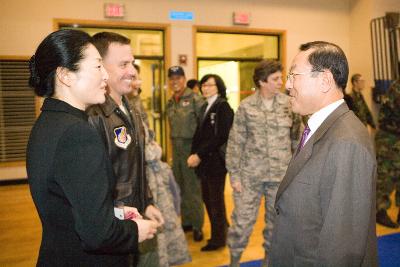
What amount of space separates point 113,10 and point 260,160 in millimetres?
4759

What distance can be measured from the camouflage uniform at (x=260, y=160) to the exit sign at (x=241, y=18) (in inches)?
186

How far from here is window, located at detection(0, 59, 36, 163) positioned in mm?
6434

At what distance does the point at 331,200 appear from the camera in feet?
4.27

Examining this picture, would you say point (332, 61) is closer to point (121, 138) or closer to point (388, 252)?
point (121, 138)

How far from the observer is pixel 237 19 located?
7195mm

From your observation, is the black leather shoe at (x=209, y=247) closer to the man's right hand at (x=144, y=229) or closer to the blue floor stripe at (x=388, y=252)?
the blue floor stripe at (x=388, y=252)

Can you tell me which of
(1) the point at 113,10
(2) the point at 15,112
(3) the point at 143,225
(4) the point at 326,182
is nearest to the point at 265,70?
(4) the point at 326,182

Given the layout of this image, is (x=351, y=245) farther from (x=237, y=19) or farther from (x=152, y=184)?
(x=237, y=19)

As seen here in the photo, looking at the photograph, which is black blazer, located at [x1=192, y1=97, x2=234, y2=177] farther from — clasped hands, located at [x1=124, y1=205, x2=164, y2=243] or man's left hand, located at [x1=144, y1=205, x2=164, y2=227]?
clasped hands, located at [x1=124, y1=205, x2=164, y2=243]

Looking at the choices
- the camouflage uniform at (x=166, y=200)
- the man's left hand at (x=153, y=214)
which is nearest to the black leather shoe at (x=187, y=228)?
the camouflage uniform at (x=166, y=200)

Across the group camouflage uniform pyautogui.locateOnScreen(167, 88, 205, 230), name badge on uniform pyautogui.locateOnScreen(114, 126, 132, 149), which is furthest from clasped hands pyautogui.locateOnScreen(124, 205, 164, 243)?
camouflage uniform pyautogui.locateOnScreen(167, 88, 205, 230)

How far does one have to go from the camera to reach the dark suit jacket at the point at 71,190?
1.08 m

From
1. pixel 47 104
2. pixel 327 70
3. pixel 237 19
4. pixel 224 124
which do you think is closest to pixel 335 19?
pixel 237 19

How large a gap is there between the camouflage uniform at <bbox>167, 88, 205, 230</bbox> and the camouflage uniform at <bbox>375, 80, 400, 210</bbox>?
6.65 feet
